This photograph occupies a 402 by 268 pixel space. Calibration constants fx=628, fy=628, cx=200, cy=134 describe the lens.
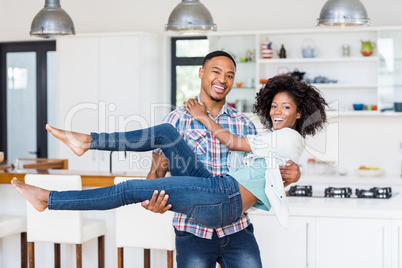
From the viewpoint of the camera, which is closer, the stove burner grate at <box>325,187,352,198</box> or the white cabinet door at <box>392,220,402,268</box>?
the white cabinet door at <box>392,220,402,268</box>

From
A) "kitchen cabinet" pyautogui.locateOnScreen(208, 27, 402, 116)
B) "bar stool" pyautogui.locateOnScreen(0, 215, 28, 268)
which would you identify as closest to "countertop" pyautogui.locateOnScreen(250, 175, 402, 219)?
"bar stool" pyautogui.locateOnScreen(0, 215, 28, 268)

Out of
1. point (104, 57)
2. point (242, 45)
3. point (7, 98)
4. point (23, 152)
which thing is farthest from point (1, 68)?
point (242, 45)

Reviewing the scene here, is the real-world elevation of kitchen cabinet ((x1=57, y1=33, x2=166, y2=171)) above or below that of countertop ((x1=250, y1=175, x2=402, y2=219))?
above

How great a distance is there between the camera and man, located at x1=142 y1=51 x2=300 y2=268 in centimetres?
269

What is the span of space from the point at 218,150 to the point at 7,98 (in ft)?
18.0

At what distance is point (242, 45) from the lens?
6562mm

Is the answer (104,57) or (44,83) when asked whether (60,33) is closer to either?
(104,57)

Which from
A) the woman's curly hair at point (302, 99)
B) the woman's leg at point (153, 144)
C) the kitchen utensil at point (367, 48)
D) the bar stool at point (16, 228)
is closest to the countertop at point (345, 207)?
the woman's curly hair at point (302, 99)

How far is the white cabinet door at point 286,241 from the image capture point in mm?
3824

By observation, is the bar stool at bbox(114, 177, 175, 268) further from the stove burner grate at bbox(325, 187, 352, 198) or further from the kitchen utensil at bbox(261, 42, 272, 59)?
the kitchen utensil at bbox(261, 42, 272, 59)

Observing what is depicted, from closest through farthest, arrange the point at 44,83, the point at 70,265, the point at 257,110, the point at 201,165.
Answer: the point at 201,165 < the point at 257,110 < the point at 70,265 < the point at 44,83

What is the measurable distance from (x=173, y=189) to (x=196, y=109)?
1.40 ft

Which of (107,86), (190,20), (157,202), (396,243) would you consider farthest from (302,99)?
(107,86)

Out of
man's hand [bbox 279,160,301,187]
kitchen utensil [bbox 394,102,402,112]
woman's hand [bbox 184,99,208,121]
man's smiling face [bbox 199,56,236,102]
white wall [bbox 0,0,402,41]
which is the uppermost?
white wall [bbox 0,0,402,41]
